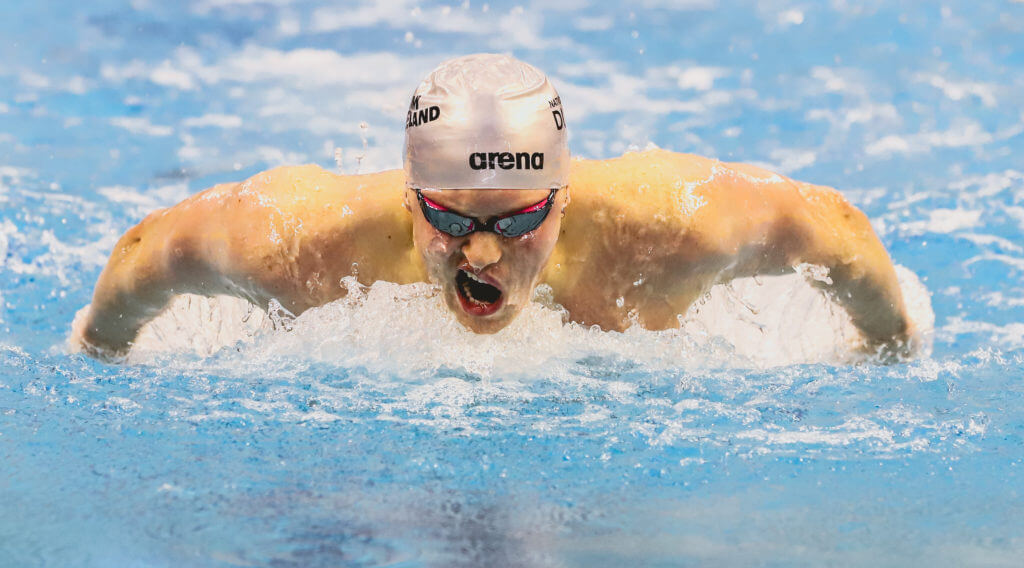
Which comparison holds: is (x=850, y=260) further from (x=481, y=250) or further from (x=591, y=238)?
(x=481, y=250)

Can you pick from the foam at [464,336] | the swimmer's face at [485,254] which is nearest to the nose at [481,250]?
the swimmer's face at [485,254]

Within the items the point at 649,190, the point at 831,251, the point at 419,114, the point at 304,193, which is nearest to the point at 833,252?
the point at 831,251

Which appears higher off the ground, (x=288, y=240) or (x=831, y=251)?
(x=831, y=251)

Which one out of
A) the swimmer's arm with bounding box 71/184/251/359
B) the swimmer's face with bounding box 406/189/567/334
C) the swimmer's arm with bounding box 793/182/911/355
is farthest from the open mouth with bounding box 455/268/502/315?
the swimmer's arm with bounding box 793/182/911/355

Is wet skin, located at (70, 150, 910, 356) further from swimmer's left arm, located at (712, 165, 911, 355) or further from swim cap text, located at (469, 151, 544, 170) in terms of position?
swim cap text, located at (469, 151, 544, 170)

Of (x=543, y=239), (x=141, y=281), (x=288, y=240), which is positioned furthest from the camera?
(x=141, y=281)

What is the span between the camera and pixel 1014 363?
3738 millimetres

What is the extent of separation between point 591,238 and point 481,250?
1.95ft

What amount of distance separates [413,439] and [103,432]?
2.91 ft

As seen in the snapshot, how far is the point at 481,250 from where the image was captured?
9.35 ft

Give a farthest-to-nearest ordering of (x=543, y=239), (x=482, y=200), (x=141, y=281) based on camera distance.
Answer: (x=141, y=281) → (x=543, y=239) → (x=482, y=200)

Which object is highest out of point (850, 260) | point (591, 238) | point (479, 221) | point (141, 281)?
point (850, 260)

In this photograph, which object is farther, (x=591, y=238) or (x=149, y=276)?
(x=149, y=276)

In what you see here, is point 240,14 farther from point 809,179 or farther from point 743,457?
point 743,457
